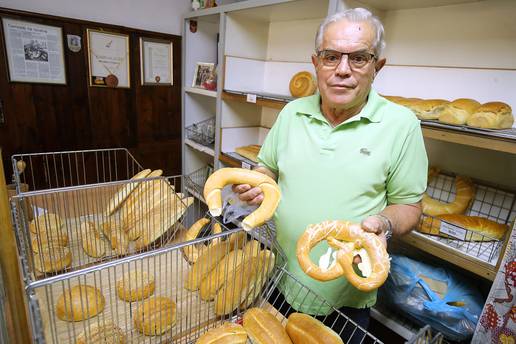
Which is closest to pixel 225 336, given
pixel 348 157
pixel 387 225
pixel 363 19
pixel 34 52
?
pixel 387 225

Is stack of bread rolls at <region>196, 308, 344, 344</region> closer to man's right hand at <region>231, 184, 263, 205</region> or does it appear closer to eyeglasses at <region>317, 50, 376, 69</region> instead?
man's right hand at <region>231, 184, 263, 205</region>

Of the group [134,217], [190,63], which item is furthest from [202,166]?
[134,217]

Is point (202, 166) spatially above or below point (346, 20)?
below

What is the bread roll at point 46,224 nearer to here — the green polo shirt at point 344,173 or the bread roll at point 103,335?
the bread roll at point 103,335

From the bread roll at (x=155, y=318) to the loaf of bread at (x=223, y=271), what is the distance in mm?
96

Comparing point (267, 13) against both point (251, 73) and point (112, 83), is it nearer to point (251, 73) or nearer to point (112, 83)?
point (251, 73)

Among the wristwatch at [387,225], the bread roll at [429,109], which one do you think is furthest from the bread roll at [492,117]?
the wristwatch at [387,225]

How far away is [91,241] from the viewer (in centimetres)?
109

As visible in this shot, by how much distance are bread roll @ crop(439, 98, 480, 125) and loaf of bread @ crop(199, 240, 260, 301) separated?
0.87m

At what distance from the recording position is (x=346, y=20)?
0.83m

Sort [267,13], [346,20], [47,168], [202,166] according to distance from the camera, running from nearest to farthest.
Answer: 1. [346,20]
2. [267,13]
3. [47,168]
4. [202,166]

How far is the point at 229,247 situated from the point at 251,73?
1.57 meters

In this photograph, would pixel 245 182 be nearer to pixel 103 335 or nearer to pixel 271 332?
pixel 271 332

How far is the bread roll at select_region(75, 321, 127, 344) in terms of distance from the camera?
68 centimetres
